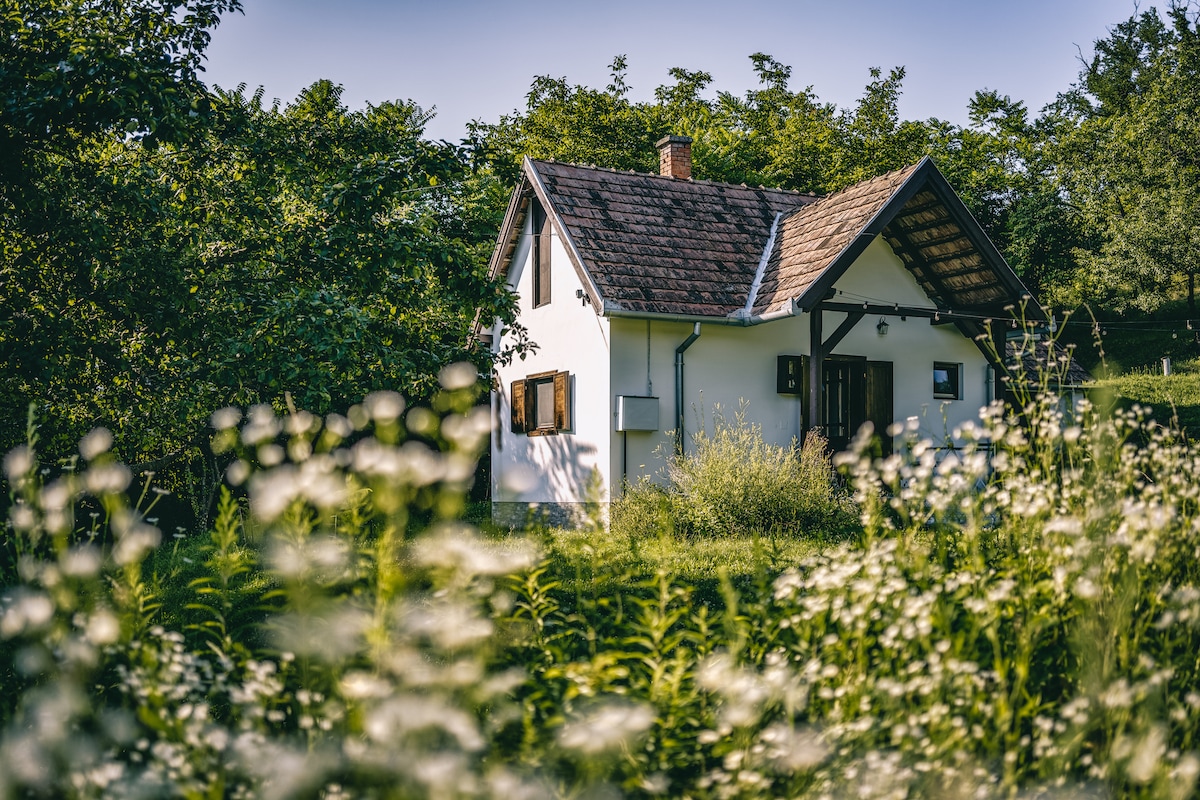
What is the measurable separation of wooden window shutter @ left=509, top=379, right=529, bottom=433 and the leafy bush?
3.91 meters

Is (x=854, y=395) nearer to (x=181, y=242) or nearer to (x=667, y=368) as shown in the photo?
(x=667, y=368)

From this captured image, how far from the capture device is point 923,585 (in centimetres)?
388

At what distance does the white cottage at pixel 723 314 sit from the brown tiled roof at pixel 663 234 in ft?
0.11

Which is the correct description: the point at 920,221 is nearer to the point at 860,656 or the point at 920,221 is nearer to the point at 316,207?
the point at 316,207

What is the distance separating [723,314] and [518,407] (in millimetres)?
4225

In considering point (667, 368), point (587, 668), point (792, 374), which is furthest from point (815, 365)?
point (587, 668)

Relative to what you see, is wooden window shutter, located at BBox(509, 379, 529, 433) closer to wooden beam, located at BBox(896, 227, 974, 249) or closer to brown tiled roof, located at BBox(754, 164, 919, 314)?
brown tiled roof, located at BBox(754, 164, 919, 314)

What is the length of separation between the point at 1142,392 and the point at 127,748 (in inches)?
1026

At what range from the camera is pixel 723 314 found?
13461 mm

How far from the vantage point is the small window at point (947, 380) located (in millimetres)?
15922

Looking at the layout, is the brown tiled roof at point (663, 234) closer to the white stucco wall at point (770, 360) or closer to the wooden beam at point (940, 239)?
the white stucco wall at point (770, 360)

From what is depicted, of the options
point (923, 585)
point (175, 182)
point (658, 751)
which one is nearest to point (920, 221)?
point (175, 182)

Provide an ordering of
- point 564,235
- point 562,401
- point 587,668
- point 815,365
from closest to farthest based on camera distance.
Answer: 1. point 587,668
2. point 815,365
3. point 564,235
4. point 562,401

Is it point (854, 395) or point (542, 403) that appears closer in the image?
point (854, 395)
